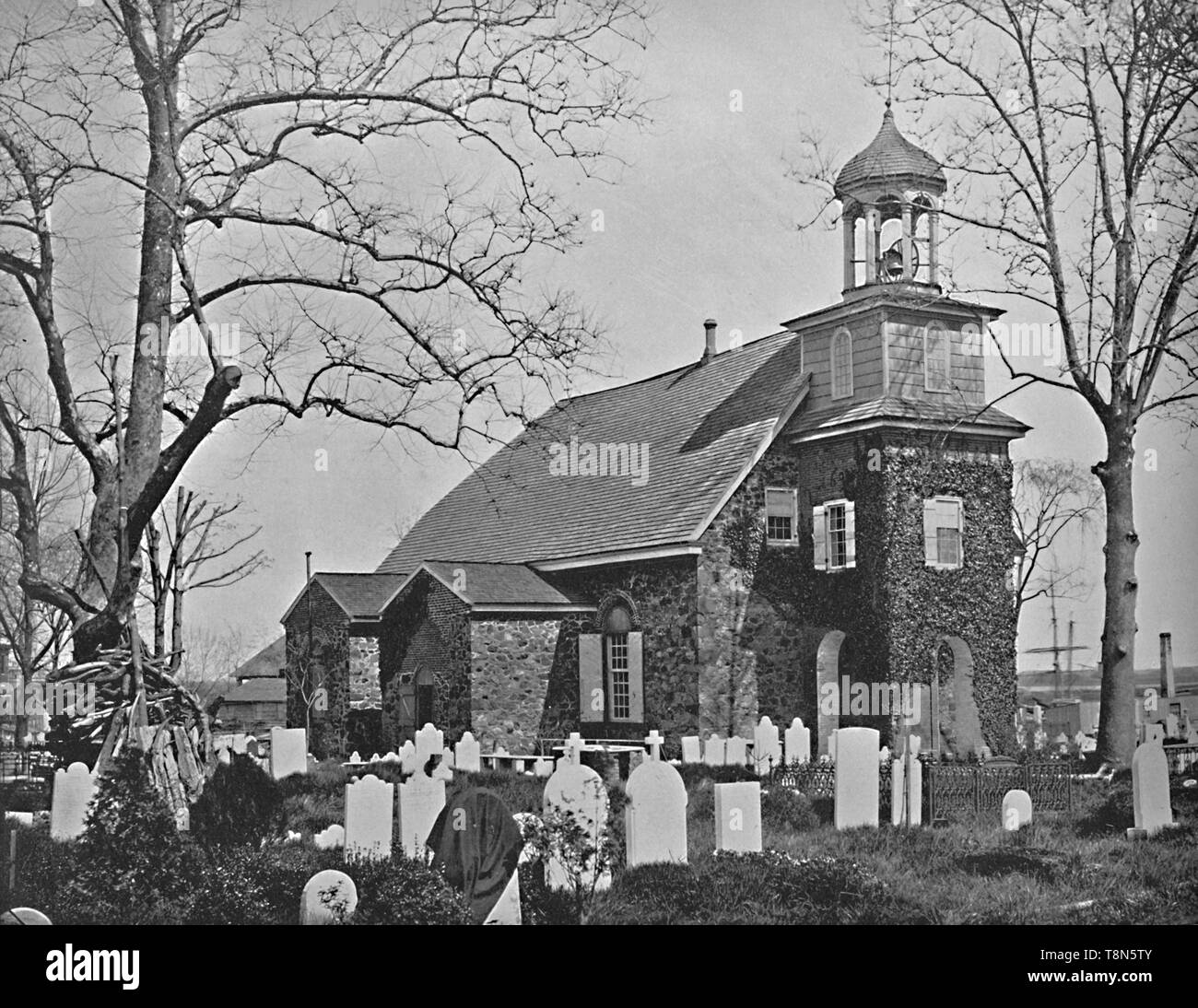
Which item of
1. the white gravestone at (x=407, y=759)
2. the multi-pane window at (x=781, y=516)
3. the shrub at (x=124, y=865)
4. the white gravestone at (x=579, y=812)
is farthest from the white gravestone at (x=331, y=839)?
the multi-pane window at (x=781, y=516)

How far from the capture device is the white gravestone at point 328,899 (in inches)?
309

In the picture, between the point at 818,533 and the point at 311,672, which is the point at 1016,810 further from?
the point at 311,672

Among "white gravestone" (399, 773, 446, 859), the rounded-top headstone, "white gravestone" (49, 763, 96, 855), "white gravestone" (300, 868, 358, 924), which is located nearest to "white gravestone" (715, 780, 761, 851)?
"white gravestone" (399, 773, 446, 859)

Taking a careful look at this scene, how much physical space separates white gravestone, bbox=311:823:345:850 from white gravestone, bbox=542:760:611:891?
4.50 ft

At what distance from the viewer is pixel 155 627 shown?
9422mm

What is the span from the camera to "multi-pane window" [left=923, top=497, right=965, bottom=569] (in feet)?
42.6

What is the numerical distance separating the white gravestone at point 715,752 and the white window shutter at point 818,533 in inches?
77.0

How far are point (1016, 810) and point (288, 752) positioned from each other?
5.62 meters

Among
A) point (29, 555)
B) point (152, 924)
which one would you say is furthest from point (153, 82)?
point (152, 924)

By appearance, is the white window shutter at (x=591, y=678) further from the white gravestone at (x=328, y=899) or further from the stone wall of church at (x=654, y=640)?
the white gravestone at (x=328, y=899)
